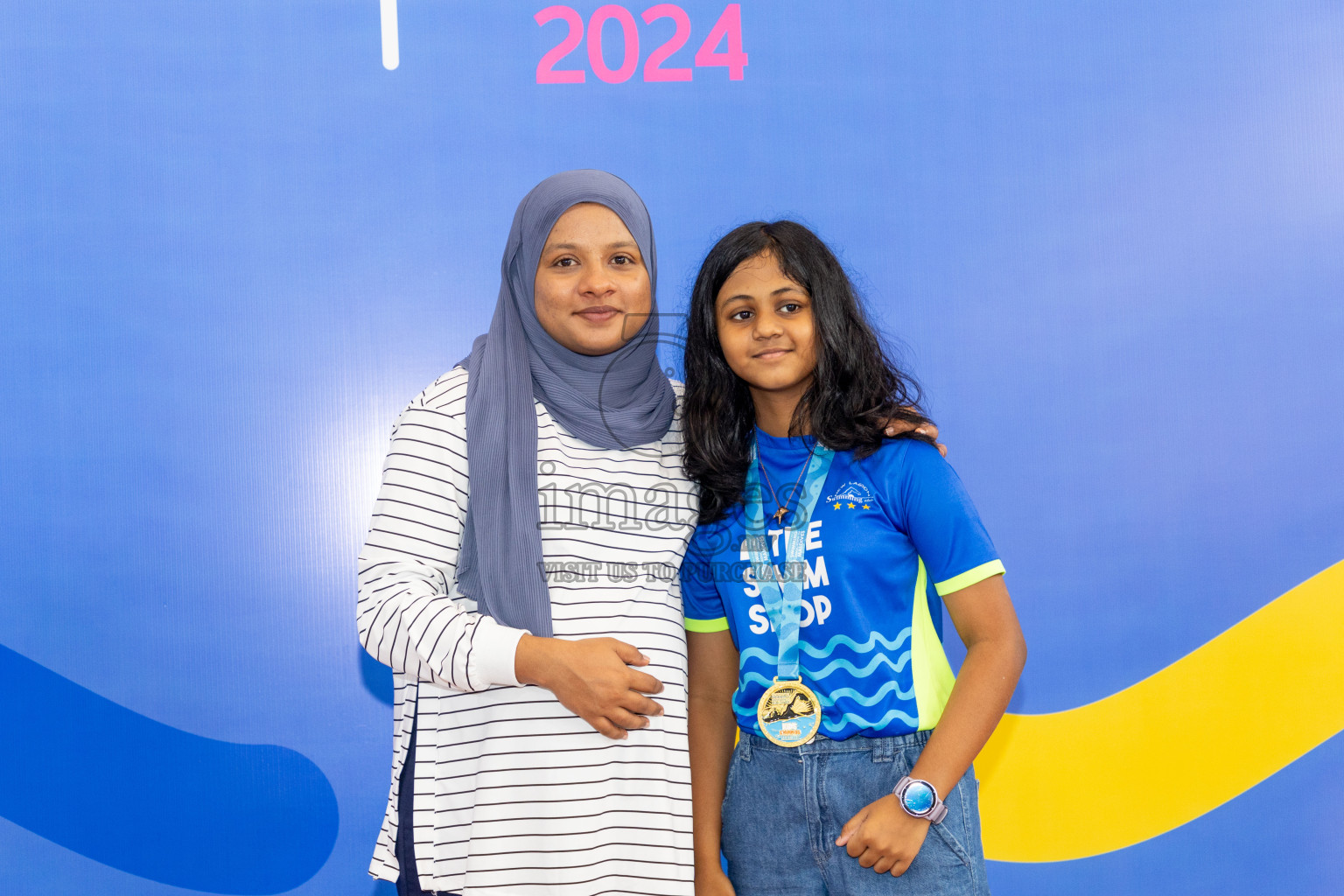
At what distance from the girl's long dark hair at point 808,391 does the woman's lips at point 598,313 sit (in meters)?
0.16

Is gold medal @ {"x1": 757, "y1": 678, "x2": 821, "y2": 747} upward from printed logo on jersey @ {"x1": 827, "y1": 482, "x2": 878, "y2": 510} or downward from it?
downward

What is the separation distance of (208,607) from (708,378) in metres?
1.17

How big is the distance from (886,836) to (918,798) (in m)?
0.06

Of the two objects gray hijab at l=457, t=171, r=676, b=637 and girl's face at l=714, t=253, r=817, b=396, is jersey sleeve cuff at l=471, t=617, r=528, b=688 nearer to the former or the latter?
gray hijab at l=457, t=171, r=676, b=637

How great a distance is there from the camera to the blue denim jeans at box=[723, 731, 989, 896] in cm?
116

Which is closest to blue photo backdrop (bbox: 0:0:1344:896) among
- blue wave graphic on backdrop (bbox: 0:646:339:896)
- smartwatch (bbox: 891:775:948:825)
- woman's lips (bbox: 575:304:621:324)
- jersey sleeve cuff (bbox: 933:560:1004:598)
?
blue wave graphic on backdrop (bbox: 0:646:339:896)

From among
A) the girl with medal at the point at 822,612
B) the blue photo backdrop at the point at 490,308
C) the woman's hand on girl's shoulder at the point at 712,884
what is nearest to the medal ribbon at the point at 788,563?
the girl with medal at the point at 822,612

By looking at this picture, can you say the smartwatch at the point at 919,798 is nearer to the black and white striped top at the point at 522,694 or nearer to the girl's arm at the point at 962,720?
the girl's arm at the point at 962,720

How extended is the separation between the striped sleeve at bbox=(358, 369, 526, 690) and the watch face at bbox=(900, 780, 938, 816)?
18.3 inches

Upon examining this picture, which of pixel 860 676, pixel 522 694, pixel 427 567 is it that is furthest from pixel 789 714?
pixel 427 567

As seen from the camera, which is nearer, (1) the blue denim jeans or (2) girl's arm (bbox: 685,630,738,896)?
(1) the blue denim jeans

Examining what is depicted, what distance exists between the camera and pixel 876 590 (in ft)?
4.00

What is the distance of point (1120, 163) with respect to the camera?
2129 mm

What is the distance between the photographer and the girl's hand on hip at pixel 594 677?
3.56ft
